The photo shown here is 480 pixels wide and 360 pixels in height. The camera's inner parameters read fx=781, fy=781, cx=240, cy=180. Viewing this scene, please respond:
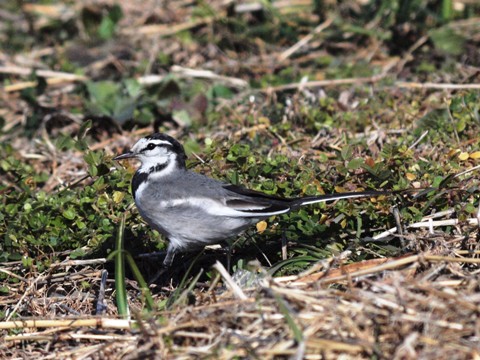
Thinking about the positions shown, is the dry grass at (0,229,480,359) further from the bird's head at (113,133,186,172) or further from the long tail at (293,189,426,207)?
the bird's head at (113,133,186,172)

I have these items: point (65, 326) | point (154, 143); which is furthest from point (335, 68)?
point (65, 326)

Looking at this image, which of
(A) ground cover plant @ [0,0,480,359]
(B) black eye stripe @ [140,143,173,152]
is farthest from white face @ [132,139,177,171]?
(A) ground cover plant @ [0,0,480,359]

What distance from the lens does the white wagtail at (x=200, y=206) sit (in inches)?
184

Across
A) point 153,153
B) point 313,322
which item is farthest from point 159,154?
point 313,322

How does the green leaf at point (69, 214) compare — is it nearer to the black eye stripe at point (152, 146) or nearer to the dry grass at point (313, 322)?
the black eye stripe at point (152, 146)

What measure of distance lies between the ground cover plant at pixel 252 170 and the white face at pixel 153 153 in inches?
11.4

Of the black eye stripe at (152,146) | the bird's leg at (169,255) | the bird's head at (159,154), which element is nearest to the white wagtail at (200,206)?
the bird's leg at (169,255)

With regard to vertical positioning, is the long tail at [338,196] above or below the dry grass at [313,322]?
above

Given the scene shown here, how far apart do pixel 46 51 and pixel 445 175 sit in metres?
5.45

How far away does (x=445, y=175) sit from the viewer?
5.18m

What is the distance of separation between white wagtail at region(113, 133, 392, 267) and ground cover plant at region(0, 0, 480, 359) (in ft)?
0.62

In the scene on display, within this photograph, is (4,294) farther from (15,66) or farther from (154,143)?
(15,66)

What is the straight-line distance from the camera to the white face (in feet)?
17.0

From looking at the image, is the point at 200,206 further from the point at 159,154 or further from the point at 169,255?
the point at 159,154
